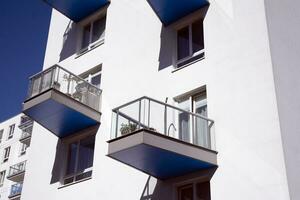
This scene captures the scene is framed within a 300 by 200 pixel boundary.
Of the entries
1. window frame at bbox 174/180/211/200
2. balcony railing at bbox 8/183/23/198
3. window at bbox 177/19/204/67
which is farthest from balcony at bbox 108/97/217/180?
balcony railing at bbox 8/183/23/198

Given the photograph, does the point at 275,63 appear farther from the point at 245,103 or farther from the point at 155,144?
the point at 155,144

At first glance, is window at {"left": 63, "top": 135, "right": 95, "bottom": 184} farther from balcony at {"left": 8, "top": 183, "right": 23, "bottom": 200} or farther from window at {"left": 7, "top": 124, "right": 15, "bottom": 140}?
window at {"left": 7, "top": 124, "right": 15, "bottom": 140}

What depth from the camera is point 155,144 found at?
1119 cm

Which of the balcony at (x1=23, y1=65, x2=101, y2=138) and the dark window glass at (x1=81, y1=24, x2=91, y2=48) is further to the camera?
the dark window glass at (x1=81, y1=24, x2=91, y2=48)

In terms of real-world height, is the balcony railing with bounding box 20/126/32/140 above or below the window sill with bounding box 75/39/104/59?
above

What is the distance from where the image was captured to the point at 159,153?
1147 centimetres

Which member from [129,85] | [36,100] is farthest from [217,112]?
[36,100]

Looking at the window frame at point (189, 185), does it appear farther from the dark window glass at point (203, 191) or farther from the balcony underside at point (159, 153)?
the balcony underside at point (159, 153)

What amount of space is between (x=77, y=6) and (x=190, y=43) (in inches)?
250

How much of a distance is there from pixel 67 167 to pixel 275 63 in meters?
8.49

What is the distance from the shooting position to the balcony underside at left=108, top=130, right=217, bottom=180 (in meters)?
11.2

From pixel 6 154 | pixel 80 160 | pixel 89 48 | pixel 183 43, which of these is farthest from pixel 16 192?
pixel 183 43

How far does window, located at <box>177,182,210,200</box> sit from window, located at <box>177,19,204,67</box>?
3.94 meters

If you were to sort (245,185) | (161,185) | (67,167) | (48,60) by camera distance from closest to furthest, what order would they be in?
1. (245,185)
2. (161,185)
3. (67,167)
4. (48,60)
